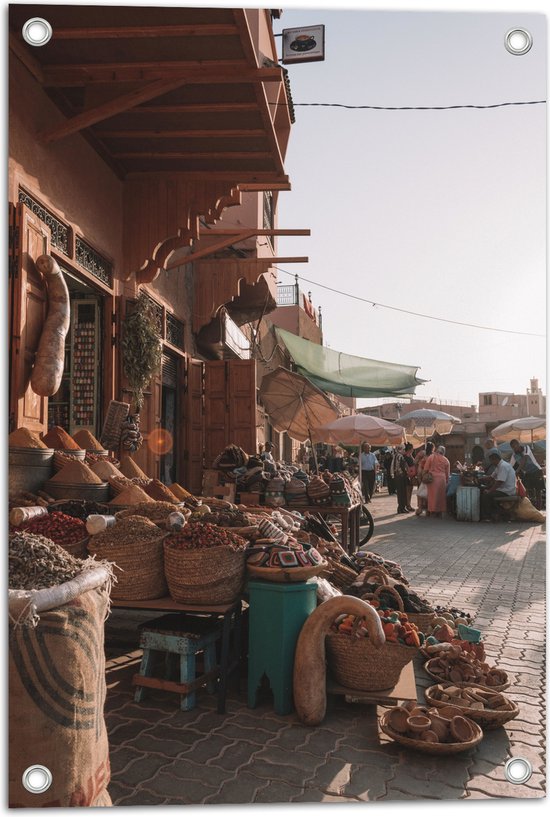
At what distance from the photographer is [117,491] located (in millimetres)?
4398

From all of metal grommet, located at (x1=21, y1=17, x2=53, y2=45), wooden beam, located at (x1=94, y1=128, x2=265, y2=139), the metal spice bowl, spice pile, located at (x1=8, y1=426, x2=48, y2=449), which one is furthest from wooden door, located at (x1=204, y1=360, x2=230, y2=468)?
metal grommet, located at (x1=21, y1=17, x2=53, y2=45)

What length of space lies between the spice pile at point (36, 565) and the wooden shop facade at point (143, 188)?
1553 mm

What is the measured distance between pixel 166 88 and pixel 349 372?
996 cm

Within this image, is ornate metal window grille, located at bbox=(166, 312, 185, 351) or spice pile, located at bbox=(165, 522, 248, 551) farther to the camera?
ornate metal window grille, located at bbox=(166, 312, 185, 351)

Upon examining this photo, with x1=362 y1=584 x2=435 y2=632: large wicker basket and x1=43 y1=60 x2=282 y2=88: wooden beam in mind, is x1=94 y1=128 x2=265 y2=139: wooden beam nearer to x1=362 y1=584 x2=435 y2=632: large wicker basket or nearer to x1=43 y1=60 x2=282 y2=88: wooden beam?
x1=43 y1=60 x2=282 y2=88: wooden beam

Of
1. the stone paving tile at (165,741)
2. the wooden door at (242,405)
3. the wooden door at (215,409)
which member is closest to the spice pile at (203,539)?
the stone paving tile at (165,741)

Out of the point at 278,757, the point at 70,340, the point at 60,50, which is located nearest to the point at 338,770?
the point at 278,757

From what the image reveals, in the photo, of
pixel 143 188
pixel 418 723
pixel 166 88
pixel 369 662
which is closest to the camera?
pixel 418 723

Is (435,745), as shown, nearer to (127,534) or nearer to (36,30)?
(127,534)

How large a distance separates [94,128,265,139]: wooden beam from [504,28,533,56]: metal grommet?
355 cm

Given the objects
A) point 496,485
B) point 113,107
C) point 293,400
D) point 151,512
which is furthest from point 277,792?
point 496,485

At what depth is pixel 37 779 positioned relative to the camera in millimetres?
1565

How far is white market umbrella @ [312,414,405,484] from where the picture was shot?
1304 centimetres

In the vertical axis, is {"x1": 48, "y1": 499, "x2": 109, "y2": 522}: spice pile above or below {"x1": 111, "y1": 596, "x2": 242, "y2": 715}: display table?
above
